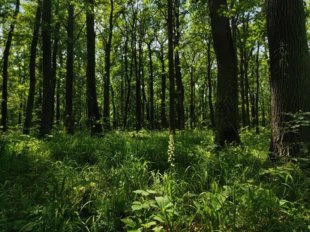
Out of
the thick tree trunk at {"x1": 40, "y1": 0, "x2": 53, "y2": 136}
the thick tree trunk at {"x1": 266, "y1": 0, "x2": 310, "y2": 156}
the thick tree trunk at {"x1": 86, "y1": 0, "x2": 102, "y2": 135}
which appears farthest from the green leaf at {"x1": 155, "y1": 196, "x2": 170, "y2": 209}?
the thick tree trunk at {"x1": 40, "y1": 0, "x2": 53, "y2": 136}

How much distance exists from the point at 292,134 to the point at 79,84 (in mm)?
18968

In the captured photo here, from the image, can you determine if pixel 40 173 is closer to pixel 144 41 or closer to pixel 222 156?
pixel 222 156

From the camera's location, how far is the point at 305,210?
8.23 ft

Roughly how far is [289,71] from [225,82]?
74.1 inches

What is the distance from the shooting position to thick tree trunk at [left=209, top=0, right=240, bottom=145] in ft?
18.5

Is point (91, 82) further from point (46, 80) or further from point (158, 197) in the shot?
point (158, 197)

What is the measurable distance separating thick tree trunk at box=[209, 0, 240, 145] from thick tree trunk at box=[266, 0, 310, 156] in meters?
1.62

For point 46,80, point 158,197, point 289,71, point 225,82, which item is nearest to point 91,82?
point 46,80

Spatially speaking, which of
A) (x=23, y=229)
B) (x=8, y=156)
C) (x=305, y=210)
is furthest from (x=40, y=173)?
(x=305, y=210)

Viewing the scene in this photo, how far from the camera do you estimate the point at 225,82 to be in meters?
5.71

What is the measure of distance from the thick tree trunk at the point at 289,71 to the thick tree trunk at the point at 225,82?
63.9 inches

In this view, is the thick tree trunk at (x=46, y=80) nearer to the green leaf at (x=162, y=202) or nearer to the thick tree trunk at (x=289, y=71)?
the green leaf at (x=162, y=202)

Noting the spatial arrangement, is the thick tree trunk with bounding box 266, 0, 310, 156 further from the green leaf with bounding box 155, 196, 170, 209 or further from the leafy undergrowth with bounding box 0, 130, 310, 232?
the green leaf with bounding box 155, 196, 170, 209

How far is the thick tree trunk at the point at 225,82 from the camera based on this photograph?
562cm
